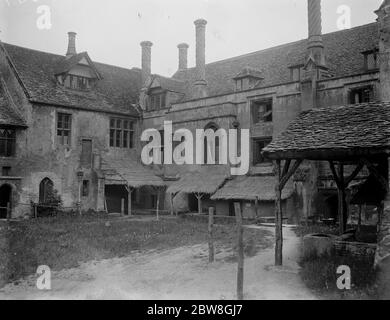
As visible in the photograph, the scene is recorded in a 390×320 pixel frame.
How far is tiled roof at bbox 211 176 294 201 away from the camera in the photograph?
22.8 metres

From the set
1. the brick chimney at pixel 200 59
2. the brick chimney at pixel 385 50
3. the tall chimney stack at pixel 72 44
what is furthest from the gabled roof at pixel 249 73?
the brick chimney at pixel 385 50

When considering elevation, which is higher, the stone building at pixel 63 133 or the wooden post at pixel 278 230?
the stone building at pixel 63 133

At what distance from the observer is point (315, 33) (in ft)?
79.9

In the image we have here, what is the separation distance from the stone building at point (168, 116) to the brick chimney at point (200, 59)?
80 millimetres

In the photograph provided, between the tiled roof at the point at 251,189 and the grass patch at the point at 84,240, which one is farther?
the tiled roof at the point at 251,189

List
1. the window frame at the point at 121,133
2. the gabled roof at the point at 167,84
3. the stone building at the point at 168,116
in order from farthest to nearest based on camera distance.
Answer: the gabled roof at the point at 167,84 < the window frame at the point at 121,133 < the stone building at the point at 168,116

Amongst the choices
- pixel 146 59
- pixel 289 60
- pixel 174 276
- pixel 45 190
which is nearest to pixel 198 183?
pixel 45 190

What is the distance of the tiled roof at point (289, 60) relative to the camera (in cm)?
2430

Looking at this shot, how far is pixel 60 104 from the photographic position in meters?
27.2

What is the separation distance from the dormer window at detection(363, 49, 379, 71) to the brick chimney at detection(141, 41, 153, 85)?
17948mm

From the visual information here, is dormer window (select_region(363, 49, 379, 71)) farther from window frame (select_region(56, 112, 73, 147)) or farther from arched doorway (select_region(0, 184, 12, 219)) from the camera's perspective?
arched doorway (select_region(0, 184, 12, 219))

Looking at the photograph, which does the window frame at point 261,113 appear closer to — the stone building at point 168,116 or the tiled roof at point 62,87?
the stone building at point 168,116

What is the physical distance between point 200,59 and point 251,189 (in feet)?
37.6
